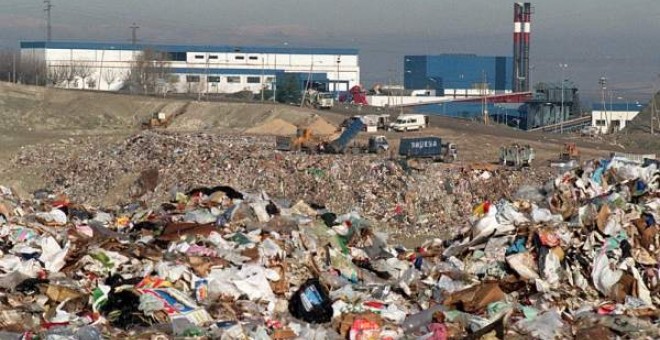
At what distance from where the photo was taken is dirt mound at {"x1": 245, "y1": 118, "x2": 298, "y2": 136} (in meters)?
40.2

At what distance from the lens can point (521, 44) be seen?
265 ft

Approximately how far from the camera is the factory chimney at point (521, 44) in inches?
3155

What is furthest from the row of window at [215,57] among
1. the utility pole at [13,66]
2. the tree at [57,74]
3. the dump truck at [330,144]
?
the dump truck at [330,144]

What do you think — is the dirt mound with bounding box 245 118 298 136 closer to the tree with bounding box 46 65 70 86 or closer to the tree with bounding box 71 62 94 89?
the tree with bounding box 46 65 70 86

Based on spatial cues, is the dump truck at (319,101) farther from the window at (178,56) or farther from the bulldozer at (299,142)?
the window at (178,56)

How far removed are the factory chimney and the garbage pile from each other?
52864mm

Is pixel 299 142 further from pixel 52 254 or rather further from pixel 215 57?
pixel 215 57

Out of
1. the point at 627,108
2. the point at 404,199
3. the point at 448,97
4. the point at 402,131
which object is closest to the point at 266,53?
the point at 448,97

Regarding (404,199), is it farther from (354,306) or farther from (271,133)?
(271,133)

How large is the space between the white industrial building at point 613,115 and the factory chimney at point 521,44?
13056 millimetres

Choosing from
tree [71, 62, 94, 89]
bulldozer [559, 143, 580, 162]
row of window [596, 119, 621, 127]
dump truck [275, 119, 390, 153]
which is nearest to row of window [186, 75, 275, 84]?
tree [71, 62, 94, 89]

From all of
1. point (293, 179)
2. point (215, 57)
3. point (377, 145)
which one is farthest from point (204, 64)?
point (293, 179)

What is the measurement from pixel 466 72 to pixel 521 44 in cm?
561

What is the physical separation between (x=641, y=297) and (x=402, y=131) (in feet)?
91.9
